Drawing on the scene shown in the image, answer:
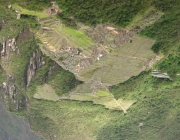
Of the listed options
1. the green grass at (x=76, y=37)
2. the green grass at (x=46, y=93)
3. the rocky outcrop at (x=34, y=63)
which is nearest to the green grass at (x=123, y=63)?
the green grass at (x=76, y=37)

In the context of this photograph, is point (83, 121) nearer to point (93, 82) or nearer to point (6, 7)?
point (93, 82)

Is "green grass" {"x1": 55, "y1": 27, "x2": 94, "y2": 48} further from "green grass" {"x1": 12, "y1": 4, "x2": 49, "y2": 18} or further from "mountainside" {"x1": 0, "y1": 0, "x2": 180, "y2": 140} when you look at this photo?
"green grass" {"x1": 12, "y1": 4, "x2": 49, "y2": 18}

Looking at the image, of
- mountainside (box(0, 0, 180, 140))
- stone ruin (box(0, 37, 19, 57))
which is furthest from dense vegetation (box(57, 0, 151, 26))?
stone ruin (box(0, 37, 19, 57))

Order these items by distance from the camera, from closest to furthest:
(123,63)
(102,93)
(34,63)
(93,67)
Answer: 1. (123,63)
2. (93,67)
3. (102,93)
4. (34,63)

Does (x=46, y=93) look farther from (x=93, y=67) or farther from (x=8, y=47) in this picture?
(x=93, y=67)

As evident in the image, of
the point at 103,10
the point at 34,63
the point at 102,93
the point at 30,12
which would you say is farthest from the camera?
the point at 34,63

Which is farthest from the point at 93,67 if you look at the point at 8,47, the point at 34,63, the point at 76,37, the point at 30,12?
the point at 8,47

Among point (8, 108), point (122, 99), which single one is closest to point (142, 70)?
point (122, 99)
